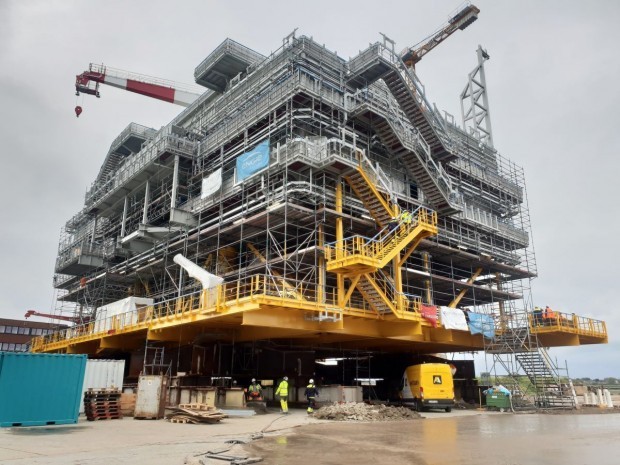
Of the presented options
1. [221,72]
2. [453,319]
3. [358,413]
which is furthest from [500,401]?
[221,72]

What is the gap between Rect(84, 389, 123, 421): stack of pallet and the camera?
17.7 metres

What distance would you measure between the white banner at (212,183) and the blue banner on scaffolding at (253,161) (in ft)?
7.06

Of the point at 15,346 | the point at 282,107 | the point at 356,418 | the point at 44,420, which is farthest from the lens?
the point at 15,346

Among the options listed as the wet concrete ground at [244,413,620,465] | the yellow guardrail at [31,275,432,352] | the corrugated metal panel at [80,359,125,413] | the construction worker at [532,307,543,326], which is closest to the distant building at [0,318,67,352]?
the yellow guardrail at [31,275,432,352]

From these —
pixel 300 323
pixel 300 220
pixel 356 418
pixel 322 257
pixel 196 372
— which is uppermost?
pixel 300 220

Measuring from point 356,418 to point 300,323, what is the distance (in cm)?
499

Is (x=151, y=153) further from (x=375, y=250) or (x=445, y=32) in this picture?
(x=445, y=32)

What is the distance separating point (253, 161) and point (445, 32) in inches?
1149

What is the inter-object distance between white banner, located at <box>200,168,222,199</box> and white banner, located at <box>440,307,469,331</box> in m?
14.5

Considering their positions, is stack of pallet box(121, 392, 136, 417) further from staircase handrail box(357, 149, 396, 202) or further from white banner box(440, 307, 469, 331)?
white banner box(440, 307, 469, 331)

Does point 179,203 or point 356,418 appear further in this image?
point 179,203

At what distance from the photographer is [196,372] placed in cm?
2553

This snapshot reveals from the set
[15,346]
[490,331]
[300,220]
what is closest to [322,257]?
[300,220]

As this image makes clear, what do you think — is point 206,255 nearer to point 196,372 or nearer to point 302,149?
point 196,372
